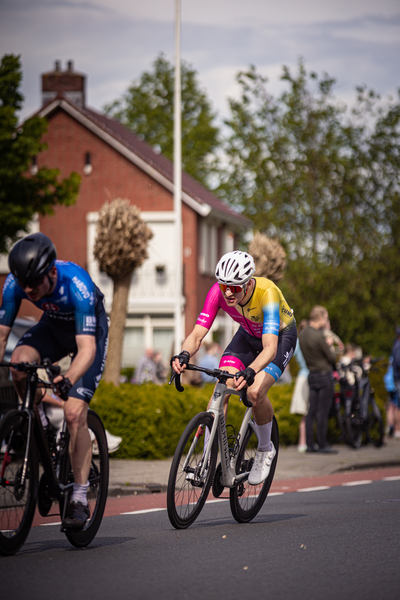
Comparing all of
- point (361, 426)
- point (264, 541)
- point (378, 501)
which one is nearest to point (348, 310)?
point (361, 426)

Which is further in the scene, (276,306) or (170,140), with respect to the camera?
(170,140)

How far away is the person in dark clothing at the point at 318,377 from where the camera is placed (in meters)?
14.1

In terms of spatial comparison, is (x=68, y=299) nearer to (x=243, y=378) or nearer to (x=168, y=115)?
(x=243, y=378)

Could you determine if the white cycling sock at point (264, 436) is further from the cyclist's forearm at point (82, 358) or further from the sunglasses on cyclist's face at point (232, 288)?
the cyclist's forearm at point (82, 358)

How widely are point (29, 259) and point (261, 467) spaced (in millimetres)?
2802

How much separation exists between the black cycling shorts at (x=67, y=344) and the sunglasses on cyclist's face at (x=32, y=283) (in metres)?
0.56

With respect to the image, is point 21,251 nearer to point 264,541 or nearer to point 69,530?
point 69,530

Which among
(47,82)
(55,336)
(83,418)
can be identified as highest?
(47,82)

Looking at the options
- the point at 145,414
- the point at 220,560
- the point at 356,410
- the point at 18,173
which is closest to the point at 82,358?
the point at 220,560

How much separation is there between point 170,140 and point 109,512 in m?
47.8

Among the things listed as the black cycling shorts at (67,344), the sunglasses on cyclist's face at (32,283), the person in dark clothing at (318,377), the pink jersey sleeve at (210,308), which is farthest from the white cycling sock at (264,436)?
the person in dark clothing at (318,377)

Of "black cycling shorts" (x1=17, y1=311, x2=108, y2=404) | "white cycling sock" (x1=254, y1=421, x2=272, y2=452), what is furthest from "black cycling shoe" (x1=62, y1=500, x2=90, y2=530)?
"white cycling sock" (x1=254, y1=421, x2=272, y2=452)

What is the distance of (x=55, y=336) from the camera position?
6152 millimetres

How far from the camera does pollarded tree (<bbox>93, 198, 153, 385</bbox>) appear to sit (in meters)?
14.8
